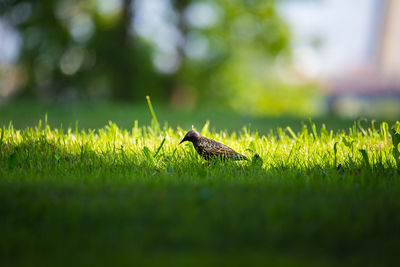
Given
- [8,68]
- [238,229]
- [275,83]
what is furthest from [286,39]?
[238,229]

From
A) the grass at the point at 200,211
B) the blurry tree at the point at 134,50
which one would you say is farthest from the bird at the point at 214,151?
the blurry tree at the point at 134,50

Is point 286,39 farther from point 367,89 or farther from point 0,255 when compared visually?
point 0,255

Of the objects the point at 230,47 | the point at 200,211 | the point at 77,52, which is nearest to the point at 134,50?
the point at 77,52

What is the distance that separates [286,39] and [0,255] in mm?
23740

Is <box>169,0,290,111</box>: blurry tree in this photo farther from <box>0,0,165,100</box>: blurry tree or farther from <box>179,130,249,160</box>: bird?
<box>179,130,249,160</box>: bird

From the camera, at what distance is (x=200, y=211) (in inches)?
95.6

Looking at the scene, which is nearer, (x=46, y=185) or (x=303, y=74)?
(x=46, y=185)

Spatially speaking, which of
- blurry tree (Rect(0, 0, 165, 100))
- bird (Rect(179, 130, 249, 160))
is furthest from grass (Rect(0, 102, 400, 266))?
blurry tree (Rect(0, 0, 165, 100))

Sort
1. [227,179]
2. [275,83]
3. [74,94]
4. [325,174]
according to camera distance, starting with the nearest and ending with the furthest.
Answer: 1. [227,179]
2. [325,174]
3. [74,94]
4. [275,83]

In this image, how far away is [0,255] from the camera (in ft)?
6.57

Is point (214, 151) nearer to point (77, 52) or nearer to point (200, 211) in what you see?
point (200, 211)

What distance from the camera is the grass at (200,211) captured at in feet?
6.58

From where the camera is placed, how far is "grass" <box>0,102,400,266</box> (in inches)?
79.0

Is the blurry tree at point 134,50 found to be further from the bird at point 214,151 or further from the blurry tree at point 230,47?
the bird at point 214,151
